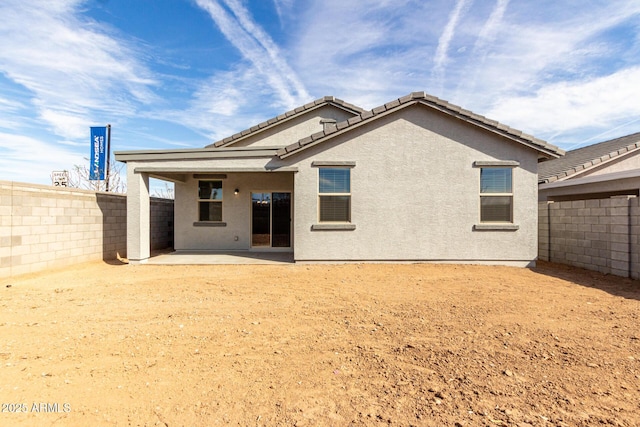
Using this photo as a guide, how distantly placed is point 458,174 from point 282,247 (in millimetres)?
6960

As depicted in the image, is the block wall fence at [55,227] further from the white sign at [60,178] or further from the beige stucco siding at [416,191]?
the beige stucco siding at [416,191]

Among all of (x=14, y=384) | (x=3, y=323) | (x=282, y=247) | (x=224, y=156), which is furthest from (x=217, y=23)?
(x=14, y=384)

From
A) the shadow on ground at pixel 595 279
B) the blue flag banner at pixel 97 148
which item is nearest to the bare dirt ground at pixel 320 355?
the shadow on ground at pixel 595 279

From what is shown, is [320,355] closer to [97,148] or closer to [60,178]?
[60,178]

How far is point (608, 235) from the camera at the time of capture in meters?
8.20

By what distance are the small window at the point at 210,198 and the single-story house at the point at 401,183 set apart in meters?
2.61

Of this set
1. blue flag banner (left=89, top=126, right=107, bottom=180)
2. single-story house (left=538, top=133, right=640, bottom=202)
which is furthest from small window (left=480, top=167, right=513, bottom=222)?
blue flag banner (left=89, top=126, right=107, bottom=180)

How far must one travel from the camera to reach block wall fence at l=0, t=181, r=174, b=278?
7898 mm

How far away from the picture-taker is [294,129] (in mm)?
13398

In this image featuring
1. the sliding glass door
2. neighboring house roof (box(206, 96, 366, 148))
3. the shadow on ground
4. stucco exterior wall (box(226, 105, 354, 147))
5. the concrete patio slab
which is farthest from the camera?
stucco exterior wall (box(226, 105, 354, 147))

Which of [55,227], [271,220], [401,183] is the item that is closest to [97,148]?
[55,227]

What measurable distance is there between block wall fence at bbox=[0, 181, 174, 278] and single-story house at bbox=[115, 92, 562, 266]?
1922mm

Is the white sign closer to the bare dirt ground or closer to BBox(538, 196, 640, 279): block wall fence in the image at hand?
the bare dirt ground

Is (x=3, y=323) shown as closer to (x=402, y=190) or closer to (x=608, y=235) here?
(x=402, y=190)
